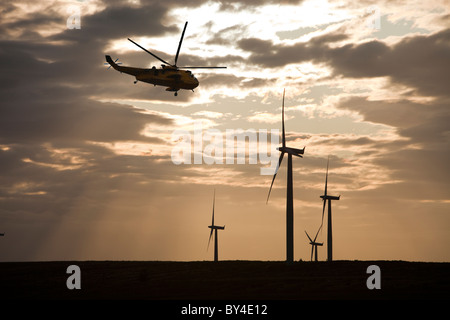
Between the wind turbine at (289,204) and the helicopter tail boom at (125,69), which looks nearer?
the wind turbine at (289,204)

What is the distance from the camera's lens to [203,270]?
336 ft

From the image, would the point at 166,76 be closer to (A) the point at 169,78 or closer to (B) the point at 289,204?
(A) the point at 169,78

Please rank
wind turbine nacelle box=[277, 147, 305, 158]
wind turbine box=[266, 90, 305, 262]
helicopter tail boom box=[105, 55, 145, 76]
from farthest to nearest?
1. helicopter tail boom box=[105, 55, 145, 76]
2. wind turbine nacelle box=[277, 147, 305, 158]
3. wind turbine box=[266, 90, 305, 262]

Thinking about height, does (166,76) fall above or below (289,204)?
above

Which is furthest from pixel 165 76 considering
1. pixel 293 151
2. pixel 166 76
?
pixel 293 151

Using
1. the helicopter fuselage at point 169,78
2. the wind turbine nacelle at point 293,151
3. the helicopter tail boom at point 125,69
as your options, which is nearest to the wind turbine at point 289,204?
the wind turbine nacelle at point 293,151

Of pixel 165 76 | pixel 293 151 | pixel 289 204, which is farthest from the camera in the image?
pixel 165 76

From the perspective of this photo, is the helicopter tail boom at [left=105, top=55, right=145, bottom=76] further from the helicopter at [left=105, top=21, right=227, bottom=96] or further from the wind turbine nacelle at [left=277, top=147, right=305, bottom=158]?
the wind turbine nacelle at [left=277, top=147, right=305, bottom=158]

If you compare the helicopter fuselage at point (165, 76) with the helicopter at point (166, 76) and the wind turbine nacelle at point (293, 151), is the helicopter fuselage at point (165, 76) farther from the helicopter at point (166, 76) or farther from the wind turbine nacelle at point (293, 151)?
the wind turbine nacelle at point (293, 151)

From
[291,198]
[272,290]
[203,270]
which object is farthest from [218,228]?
[272,290]

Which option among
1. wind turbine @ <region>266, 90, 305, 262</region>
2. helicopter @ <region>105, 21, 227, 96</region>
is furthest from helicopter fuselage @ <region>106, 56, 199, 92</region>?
wind turbine @ <region>266, 90, 305, 262</region>

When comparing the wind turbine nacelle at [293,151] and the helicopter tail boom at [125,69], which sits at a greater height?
the helicopter tail boom at [125,69]

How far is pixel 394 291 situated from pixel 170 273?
3906 cm
